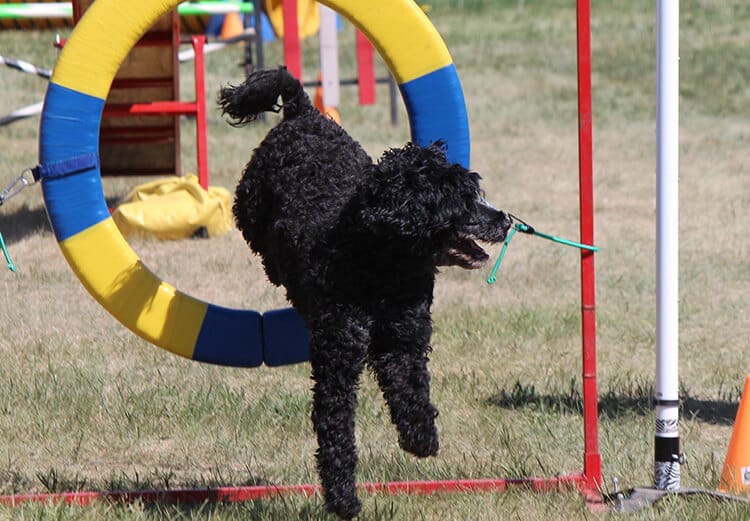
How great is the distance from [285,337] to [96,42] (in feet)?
4.21

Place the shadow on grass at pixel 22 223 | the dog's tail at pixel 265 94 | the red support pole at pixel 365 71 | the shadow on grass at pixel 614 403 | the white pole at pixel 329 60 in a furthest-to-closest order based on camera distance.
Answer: the red support pole at pixel 365 71 → the white pole at pixel 329 60 → the shadow on grass at pixel 22 223 → the shadow on grass at pixel 614 403 → the dog's tail at pixel 265 94

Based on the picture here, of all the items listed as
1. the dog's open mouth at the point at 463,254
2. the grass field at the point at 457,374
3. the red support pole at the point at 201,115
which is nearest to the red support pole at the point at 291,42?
the red support pole at the point at 201,115

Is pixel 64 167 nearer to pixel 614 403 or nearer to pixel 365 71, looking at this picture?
pixel 614 403

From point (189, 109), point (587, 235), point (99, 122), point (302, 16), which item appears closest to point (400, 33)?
point (587, 235)

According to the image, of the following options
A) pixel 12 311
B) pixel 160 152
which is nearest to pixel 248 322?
pixel 12 311

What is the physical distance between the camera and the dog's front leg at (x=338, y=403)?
12.0 ft

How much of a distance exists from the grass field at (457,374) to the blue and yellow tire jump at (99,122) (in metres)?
0.59

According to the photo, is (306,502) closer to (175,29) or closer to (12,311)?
(12,311)

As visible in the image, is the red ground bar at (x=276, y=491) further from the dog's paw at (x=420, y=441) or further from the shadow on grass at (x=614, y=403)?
the shadow on grass at (x=614, y=403)

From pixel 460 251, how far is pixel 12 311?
4.27 m

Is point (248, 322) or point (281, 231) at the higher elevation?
point (281, 231)

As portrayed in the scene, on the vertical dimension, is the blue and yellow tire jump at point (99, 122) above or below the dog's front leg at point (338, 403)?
above

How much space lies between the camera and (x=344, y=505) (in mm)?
3637

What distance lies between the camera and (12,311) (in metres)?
7.14
